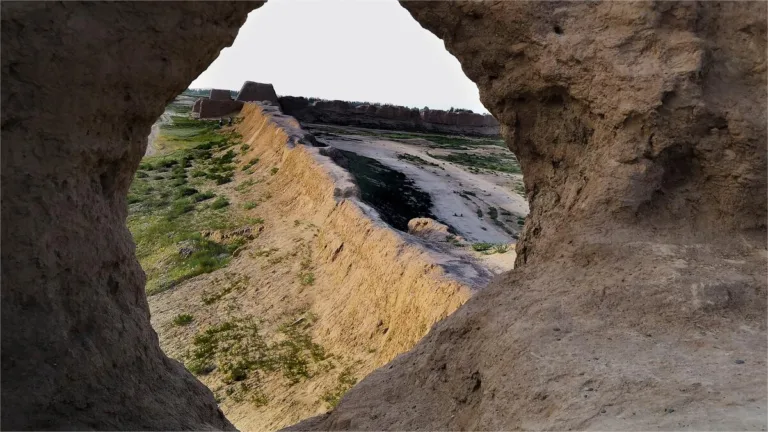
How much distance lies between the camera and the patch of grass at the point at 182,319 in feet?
42.8

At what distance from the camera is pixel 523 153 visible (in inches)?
249

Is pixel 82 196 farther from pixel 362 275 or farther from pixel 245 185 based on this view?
pixel 245 185

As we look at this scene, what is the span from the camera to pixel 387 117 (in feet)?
141

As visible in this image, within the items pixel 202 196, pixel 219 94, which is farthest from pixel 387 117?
pixel 202 196

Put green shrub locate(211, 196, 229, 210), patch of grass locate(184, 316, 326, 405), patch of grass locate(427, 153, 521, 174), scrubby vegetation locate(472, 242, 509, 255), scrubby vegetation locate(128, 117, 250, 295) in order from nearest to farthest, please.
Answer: patch of grass locate(184, 316, 326, 405)
scrubby vegetation locate(472, 242, 509, 255)
scrubby vegetation locate(128, 117, 250, 295)
green shrub locate(211, 196, 229, 210)
patch of grass locate(427, 153, 521, 174)

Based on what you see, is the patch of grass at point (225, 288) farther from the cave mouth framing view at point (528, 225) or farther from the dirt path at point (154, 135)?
the dirt path at point (154, 135)

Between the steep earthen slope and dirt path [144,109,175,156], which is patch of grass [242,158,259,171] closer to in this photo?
dirt path [144,109,175,156]

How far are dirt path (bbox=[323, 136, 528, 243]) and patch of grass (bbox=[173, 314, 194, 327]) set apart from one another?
7.34 m

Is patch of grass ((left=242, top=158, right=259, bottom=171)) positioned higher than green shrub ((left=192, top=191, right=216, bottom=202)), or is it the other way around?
patch of grass ((left=242, top=158, right=259, bottom=171))

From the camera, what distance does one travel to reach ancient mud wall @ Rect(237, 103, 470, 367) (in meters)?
10.4

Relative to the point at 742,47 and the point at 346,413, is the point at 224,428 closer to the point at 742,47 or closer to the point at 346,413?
the point at 346,413

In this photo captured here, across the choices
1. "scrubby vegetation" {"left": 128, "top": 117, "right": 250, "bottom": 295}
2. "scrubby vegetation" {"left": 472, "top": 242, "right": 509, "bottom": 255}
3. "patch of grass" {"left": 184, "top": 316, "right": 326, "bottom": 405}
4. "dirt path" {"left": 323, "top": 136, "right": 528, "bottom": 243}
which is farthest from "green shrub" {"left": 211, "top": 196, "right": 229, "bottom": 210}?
"scrubby vegetation" {"left": 472, "top": 242, "right": 509, "bottom": 255}

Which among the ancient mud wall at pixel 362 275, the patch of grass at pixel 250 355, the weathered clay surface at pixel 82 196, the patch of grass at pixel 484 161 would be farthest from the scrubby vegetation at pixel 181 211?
the patch of grass at pixel 484 161

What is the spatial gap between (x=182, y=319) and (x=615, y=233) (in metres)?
10.1
